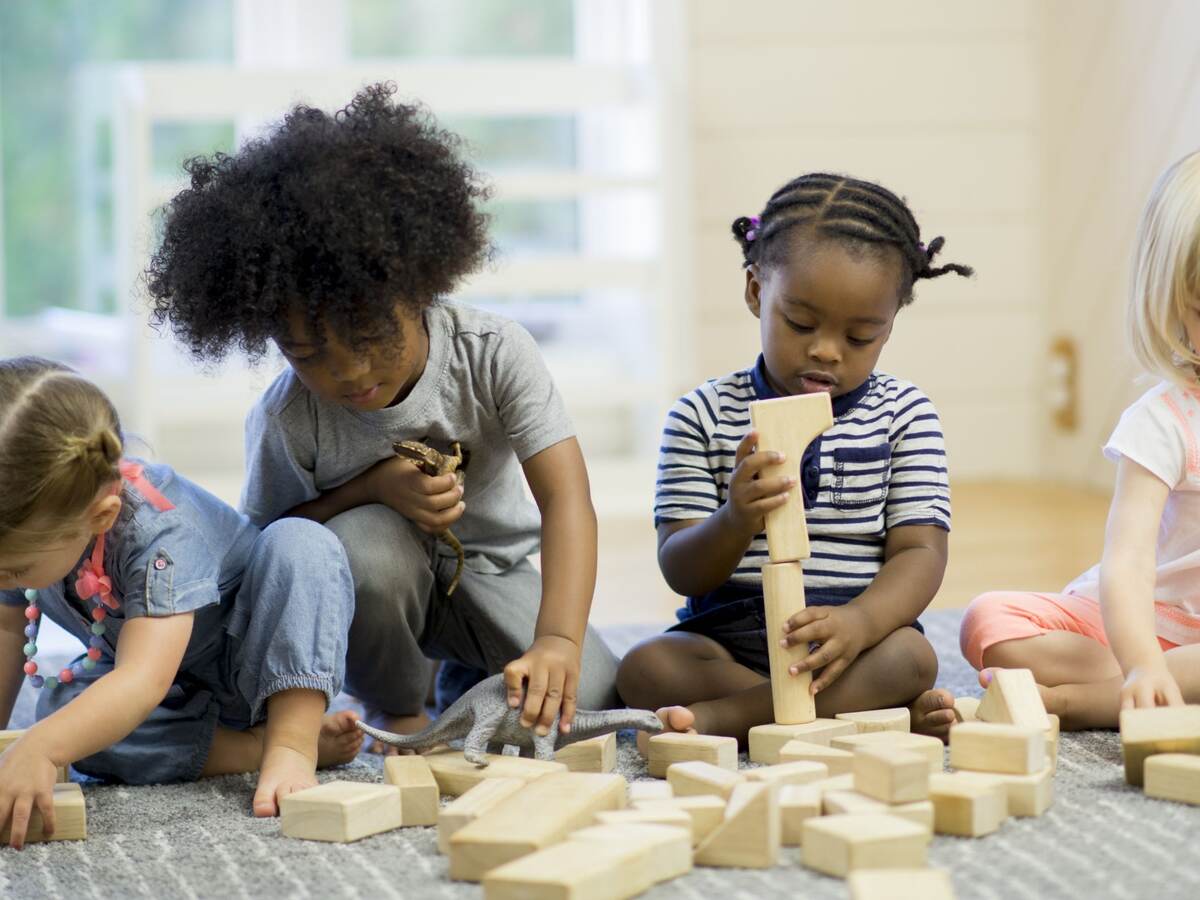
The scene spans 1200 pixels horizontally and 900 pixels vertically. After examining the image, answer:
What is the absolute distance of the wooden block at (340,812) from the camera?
93cm

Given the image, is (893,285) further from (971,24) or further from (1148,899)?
(971,24)

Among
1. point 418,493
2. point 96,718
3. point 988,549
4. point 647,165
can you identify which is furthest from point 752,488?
point 647,165

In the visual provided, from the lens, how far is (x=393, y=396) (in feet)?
3.85

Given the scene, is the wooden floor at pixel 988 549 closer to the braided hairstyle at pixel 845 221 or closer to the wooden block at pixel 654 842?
the braided hairstyle at pixel 845 221

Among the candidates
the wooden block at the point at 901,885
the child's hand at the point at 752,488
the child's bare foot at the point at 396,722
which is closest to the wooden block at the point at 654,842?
the wooden block at the point at 901,885

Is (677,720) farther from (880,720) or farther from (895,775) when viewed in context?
(895,775)

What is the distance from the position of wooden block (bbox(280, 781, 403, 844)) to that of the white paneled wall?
1913 millimetres

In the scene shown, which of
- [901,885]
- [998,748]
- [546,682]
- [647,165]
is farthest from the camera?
[647,165]

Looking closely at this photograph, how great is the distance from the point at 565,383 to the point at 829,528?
1.65 metres

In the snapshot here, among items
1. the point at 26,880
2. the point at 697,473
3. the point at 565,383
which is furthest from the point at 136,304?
the point at 26,880

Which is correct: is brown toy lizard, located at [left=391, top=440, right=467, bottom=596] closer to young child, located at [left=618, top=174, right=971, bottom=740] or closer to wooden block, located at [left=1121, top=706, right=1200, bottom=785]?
young child, located at [left=618, top=174, right=971, bottom=740]

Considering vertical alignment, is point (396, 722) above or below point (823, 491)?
below

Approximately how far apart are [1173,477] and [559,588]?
1.65 ft

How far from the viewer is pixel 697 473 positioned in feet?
4.05
